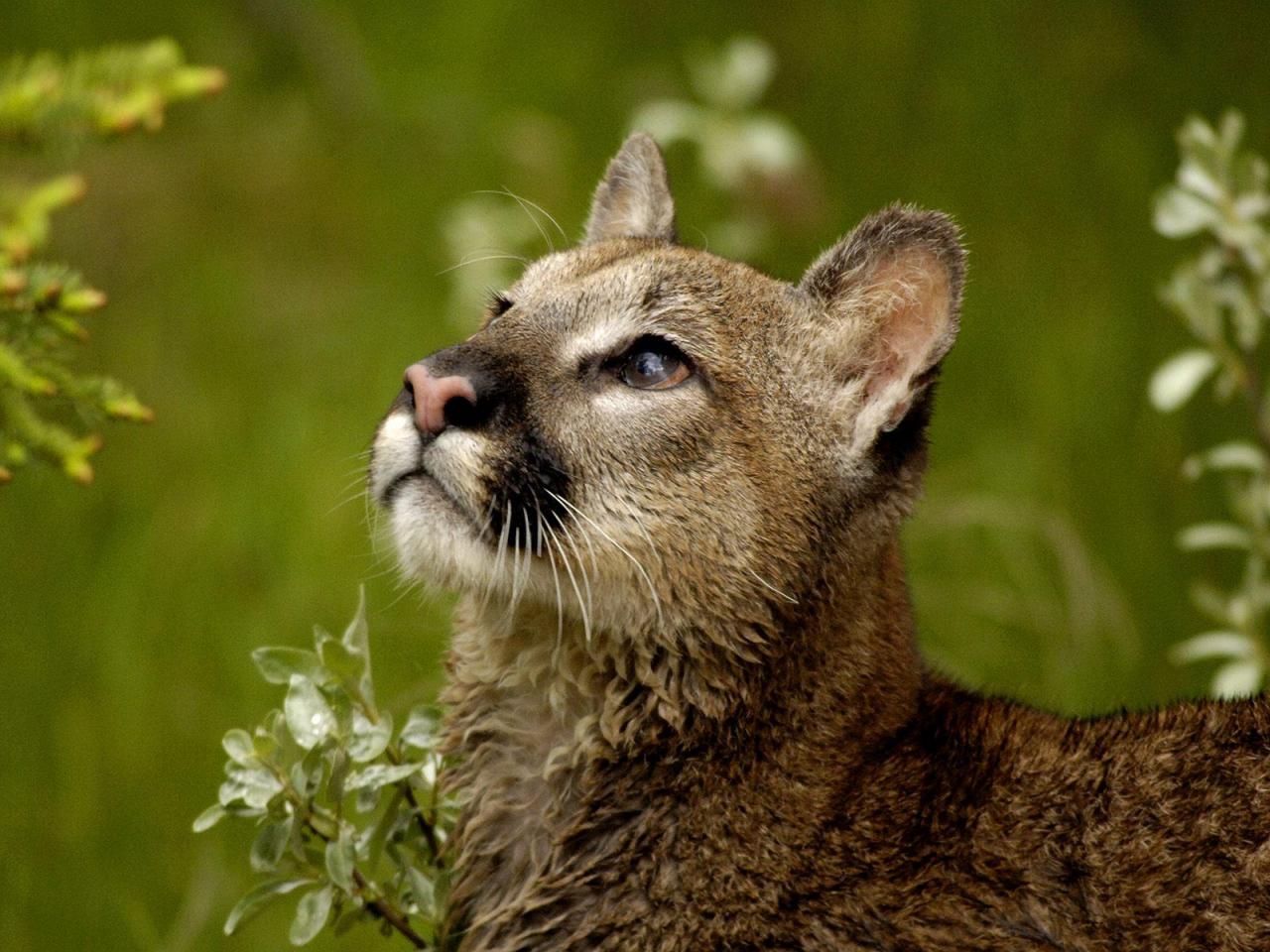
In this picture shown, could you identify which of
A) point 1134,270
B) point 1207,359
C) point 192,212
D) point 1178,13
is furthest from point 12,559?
point 1178,13

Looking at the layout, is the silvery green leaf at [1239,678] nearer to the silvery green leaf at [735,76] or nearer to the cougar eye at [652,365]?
the cougar eye at [652,365]

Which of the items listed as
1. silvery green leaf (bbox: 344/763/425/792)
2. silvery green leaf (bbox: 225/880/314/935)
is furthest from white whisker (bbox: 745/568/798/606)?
silvery green leaf (bbox: 225/880/314/935)

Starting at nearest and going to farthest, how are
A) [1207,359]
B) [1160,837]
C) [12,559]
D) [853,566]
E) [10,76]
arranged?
[10,76] < [1160,837] < [853,566] < [1207,359] < [12,559]

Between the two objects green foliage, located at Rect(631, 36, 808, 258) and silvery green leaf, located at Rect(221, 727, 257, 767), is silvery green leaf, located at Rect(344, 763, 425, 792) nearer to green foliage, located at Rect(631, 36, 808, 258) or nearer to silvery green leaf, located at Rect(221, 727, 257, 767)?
silvery green leaf, located at Rect(221, 727, 257, 767)

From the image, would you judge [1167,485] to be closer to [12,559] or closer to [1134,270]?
[1134,270]

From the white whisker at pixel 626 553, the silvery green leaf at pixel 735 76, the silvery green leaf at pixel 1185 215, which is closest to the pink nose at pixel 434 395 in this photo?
the white whisker at pixel 626 553

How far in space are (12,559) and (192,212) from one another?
2.74 metres

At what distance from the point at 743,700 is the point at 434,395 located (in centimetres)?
97

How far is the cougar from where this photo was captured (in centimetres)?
360

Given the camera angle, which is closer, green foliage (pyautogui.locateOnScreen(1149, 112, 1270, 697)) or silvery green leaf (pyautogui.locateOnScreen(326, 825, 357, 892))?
silvery green leaf (pyautogui.locateOnScreen(326, 825, 357, 892))

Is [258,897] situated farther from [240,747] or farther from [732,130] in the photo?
[732,130]

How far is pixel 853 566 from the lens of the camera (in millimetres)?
3930

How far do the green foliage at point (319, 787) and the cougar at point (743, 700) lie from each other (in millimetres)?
209

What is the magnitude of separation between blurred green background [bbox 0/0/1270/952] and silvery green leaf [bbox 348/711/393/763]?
151 cm
